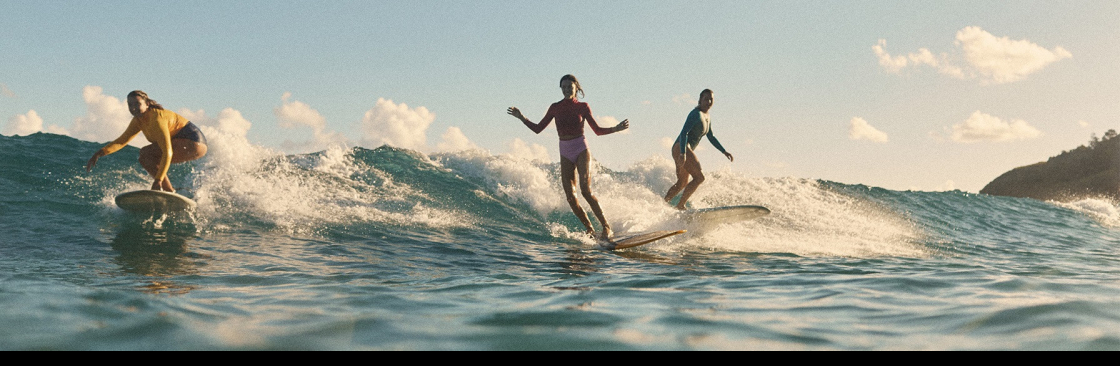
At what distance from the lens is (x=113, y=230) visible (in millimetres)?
7316

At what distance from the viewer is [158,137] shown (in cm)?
745

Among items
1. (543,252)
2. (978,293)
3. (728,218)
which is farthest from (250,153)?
(978,293)

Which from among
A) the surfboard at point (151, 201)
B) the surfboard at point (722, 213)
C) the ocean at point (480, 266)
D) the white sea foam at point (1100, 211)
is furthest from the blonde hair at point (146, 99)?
the white sea foam at point (1100, 211)

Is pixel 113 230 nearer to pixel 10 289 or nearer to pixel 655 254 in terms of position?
pixel 10 289

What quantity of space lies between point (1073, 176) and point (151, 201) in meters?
45.4

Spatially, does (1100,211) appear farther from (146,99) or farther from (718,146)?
(146,99)

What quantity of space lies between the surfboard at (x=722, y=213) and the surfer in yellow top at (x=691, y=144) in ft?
2.10

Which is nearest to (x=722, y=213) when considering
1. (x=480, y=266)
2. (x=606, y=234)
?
(x=606, y=234)

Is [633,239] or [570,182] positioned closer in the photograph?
[633,239]

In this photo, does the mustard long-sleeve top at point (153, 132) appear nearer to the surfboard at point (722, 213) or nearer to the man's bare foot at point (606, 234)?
the man's bare foot at point (606, 234)

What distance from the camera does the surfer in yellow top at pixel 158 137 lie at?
7371 millimetres

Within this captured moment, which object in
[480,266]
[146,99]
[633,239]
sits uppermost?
[146,99]

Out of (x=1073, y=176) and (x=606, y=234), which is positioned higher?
(x=1073, y=176)

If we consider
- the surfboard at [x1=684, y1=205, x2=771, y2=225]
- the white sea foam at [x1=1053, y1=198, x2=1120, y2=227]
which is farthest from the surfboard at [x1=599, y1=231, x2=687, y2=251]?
the white sea foam at [x1=1053, y1=198, x2=1120, y2=227]
